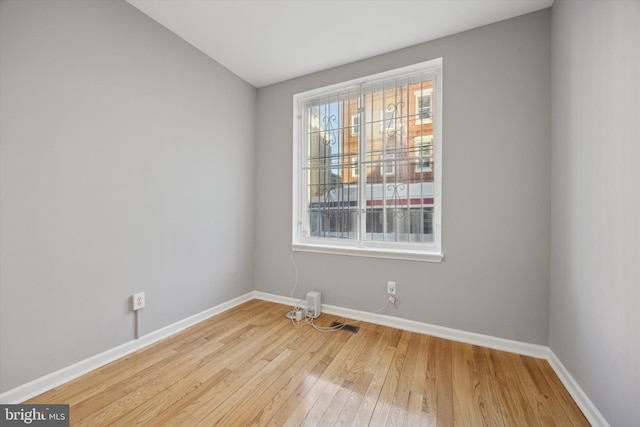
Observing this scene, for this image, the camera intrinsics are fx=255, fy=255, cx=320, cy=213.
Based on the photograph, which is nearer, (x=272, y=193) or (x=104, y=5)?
(x=104, y=5)

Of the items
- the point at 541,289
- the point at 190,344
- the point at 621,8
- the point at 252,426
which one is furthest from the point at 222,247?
the point at 621,8

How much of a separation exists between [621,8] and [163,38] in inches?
115

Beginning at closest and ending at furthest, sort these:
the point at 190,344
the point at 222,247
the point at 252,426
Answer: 1. the point at 252,426
2. the point at 190,344
3. the point at 222,247

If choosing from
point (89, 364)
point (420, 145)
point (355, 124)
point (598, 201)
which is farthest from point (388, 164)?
point (89, 364)

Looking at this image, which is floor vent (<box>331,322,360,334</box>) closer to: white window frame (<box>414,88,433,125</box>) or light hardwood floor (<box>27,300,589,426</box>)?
light hardwood floor (<box>27,300,589,426</box>)

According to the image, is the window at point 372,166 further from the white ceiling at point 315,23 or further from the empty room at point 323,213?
the white ceiling at point 315,23

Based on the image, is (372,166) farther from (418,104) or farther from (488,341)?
(488,341)

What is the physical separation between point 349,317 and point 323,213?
1141mm

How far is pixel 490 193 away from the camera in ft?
6.72

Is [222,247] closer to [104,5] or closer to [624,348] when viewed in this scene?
[104,5]

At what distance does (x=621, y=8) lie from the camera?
1144 mm

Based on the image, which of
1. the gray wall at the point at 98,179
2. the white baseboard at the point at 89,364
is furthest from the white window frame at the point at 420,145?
the white baseboard at the point at 89,364

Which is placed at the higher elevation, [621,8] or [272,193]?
[621,8]

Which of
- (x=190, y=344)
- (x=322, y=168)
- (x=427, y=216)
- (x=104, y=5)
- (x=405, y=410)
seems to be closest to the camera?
(x=405, y=410)
